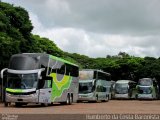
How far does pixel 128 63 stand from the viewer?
79.9 m

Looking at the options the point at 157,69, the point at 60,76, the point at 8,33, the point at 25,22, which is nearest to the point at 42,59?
the point at 60,76

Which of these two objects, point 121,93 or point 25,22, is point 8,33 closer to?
point 25,22

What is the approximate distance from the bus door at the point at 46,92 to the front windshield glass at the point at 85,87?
1257cm

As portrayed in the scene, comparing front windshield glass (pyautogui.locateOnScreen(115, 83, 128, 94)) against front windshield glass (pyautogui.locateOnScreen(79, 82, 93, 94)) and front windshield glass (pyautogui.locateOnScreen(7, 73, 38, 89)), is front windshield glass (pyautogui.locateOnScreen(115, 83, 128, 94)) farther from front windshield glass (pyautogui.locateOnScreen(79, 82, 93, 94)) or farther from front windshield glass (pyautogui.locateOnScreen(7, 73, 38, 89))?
front windshield glass (pyautogui.locateOnScreen(7, 73, 38, 89))

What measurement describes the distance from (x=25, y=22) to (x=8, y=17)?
8.15 ft

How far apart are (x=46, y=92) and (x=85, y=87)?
13467mm

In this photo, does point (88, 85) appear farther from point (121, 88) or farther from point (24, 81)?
point (121, 88)

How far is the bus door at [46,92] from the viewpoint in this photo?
30812mm

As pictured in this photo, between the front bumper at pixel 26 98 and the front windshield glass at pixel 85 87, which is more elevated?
the front windshield glass at pixel 85 87

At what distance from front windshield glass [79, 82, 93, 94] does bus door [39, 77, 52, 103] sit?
12.6m

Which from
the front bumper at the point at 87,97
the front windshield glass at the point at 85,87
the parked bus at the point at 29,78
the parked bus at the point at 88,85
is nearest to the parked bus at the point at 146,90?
the parked bus at the point at 88,85

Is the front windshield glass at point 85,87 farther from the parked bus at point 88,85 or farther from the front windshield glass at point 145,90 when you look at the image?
the front windshield glass at point 145,90

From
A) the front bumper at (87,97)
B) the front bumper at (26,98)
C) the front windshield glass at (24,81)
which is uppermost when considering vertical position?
the front windshield glass at (24,81)

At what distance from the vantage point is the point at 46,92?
31.6 m
